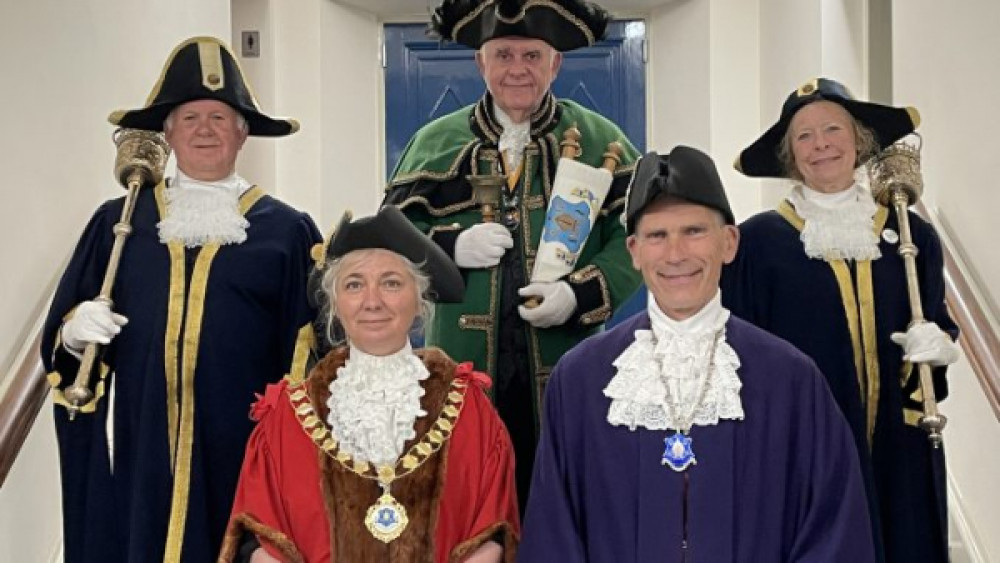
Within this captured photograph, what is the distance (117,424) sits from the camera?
12.7 ft

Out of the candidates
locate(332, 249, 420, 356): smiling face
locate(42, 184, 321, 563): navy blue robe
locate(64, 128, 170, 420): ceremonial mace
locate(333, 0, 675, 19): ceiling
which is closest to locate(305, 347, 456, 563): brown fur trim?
locate(332, 249, 420, 356): smiling face

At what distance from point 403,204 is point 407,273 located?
0.91m

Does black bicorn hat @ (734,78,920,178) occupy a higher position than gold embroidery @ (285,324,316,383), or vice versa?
black bicorn hat @ (734,78,920,178)

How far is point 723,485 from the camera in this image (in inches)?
114

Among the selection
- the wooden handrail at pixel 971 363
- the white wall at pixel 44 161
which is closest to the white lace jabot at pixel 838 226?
the wooden handrail at pixel 971 363

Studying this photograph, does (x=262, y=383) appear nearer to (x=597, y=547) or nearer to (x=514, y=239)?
(x=514, y=239)

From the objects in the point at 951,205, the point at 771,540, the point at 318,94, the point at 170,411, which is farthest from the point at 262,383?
the point at 318,94

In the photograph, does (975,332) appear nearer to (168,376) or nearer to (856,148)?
(856,148)

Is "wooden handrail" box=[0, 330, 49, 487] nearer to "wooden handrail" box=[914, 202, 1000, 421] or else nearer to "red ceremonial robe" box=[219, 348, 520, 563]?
"red ceremonial robe" box=[219, 348, 520, 563]

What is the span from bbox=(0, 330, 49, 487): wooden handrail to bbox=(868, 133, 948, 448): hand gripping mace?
7.51 ft

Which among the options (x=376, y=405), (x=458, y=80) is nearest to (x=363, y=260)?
(x=376, y=405)

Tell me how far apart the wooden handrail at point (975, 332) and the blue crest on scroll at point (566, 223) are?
1098 mm

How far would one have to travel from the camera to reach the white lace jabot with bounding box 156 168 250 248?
3.87 meters

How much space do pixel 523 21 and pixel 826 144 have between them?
0.87 meters
